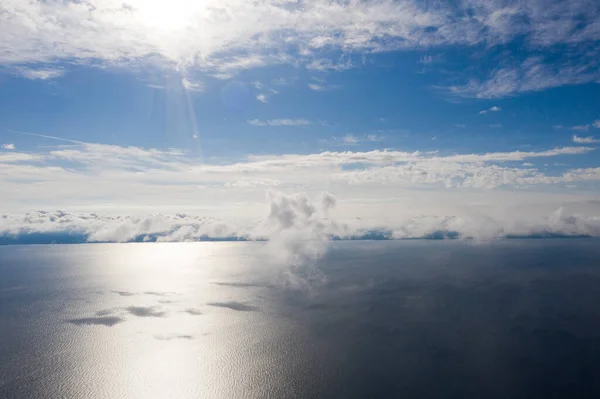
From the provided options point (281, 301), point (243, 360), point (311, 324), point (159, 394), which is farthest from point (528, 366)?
Answer: point (281, 301)

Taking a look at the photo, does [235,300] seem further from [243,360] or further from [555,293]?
[555,293]

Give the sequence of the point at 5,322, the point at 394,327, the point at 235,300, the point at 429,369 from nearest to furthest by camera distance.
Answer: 1. the point at 429,369
2. the point at 394,327
3. the point at 5,322
4. the point at 235,300

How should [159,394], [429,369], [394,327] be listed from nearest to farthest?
Answer: [159,394]
[429,369]
[394,327]

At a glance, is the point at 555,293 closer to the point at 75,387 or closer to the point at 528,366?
the point at 528,366

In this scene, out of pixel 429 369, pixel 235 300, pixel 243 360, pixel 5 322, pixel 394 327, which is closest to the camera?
pixel 429 369

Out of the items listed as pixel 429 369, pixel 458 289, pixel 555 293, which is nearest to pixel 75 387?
pixel 429 369

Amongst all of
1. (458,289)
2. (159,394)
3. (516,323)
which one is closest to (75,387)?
(159,394)

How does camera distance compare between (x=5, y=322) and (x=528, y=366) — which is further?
(x=5, y=322)

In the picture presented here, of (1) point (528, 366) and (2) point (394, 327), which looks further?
(2) point (394, 327)

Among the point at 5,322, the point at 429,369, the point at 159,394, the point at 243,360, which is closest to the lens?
the point at 159,394
